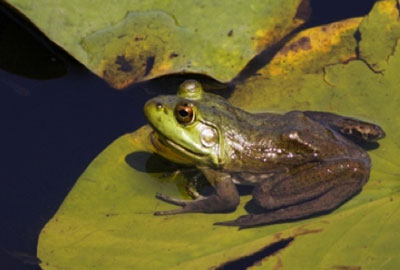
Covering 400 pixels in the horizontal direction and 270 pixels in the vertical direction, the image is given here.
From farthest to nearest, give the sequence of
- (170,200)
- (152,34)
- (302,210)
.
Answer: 1. (152,34)
2. (170,200)
3. (302,210)

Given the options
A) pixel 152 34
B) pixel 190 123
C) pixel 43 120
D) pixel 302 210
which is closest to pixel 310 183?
pixel 302 210

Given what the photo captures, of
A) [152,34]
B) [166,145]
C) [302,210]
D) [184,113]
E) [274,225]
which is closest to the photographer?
[274,225]

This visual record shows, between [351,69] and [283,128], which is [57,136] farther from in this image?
[351,69]

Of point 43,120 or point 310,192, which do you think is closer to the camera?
point 310,192

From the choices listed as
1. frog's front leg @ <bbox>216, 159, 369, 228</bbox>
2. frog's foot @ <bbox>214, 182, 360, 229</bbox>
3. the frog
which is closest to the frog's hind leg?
the frog

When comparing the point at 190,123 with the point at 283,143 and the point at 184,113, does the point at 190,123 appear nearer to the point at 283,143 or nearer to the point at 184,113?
the point at 184,113

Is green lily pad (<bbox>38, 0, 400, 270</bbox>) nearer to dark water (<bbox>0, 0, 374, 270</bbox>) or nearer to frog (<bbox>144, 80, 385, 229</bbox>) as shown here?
frog (<bbox>144, 80, 385, 229</bbox>)

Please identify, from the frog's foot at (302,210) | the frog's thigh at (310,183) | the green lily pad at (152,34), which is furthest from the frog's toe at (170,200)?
the green lily pad at (152,34)

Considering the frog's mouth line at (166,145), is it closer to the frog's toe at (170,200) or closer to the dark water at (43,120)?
the dark water at (43,120)
